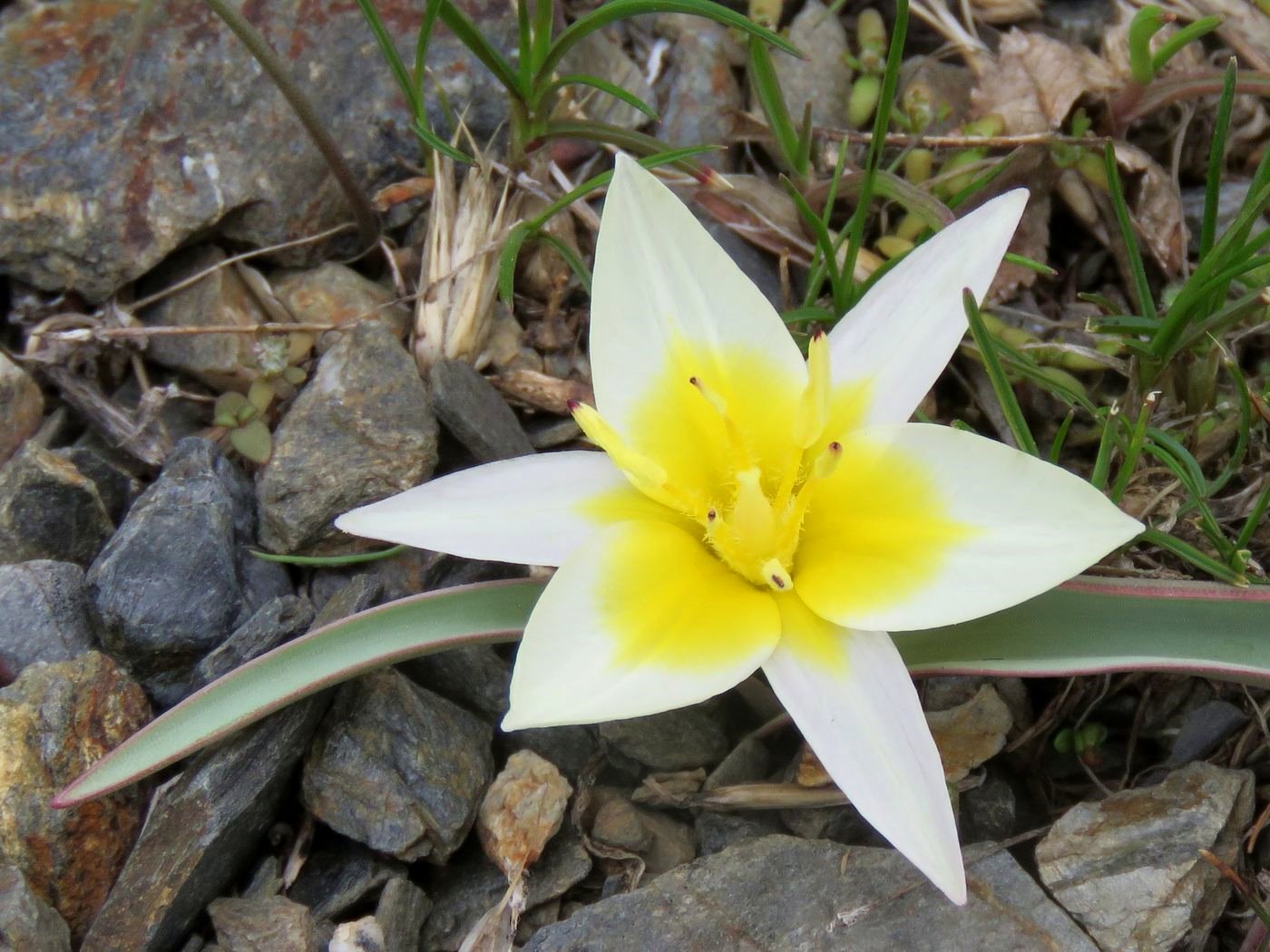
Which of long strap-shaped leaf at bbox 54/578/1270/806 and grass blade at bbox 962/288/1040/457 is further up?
grass blade at bbox 962/288/1040/457

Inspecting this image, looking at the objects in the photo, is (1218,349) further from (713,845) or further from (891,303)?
(713,845)

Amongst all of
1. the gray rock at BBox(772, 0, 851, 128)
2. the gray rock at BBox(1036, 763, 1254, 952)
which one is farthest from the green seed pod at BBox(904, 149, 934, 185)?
the gray rock at BBox(1036, 763, 1254, 952)

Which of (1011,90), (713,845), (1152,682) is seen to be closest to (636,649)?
(713,845)

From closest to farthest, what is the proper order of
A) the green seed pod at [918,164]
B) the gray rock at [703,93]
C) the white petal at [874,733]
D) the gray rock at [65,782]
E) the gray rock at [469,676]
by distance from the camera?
1. the white petal at [874,733]
2. the gray rock at [65,782]
3. the gray rock at [469,676]
4. the green seed pod at [918,164]
5. the gray rock at [703,93]

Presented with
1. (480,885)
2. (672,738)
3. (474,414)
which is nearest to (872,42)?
(474,414)

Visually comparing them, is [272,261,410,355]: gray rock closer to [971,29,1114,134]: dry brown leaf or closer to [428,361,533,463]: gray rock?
[428,361,533,463]: gray rock

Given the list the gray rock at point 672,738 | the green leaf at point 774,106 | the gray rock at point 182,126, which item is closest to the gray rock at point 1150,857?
the gray rock at point 672,738

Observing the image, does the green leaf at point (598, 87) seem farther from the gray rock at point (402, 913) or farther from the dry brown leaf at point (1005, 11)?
the gray rock at point (402, 913)
